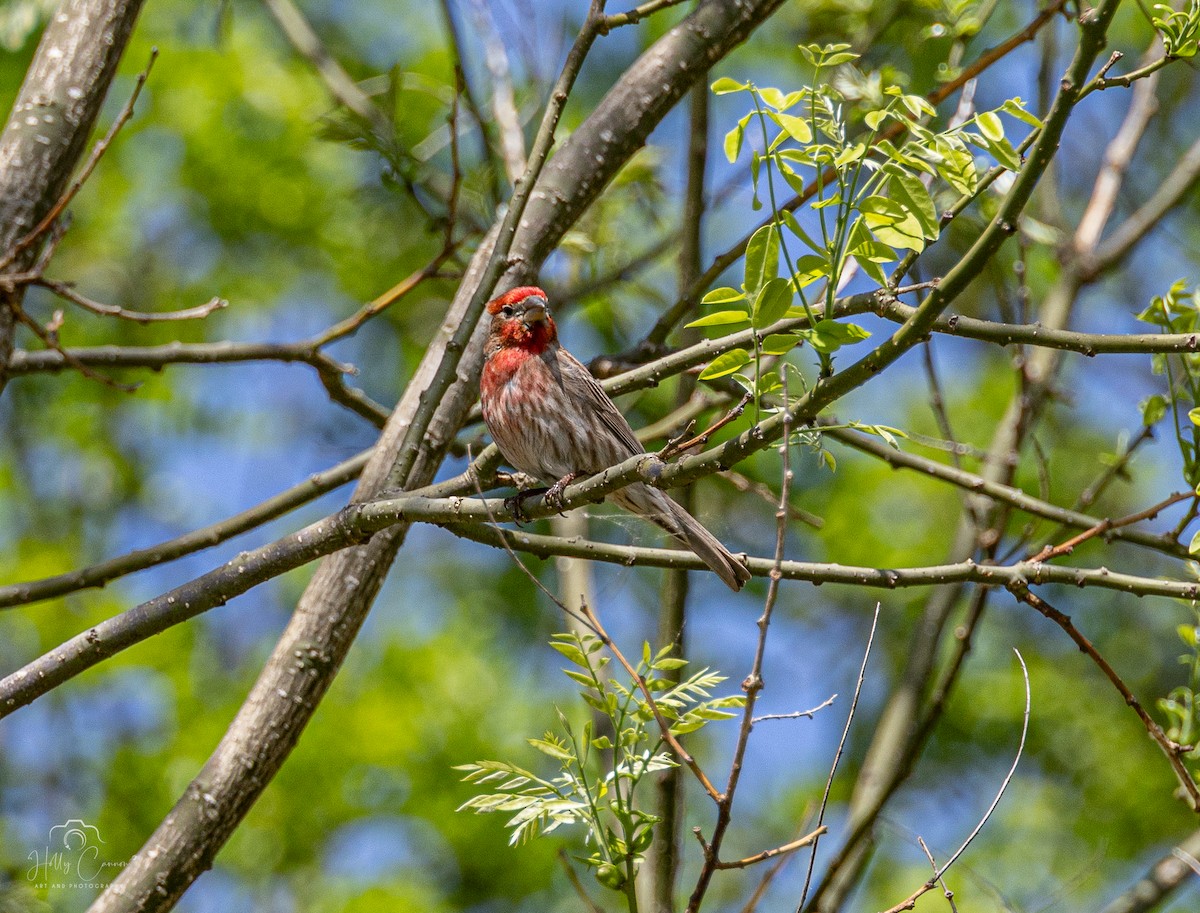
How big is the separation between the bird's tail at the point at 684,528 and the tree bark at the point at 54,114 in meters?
2.26

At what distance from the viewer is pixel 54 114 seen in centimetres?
431

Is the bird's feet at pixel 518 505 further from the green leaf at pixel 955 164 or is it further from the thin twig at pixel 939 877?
the green leaf at pixel 955 164

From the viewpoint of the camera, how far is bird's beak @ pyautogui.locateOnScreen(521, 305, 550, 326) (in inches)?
196

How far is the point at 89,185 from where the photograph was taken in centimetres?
914

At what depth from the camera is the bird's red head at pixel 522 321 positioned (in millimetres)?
4918

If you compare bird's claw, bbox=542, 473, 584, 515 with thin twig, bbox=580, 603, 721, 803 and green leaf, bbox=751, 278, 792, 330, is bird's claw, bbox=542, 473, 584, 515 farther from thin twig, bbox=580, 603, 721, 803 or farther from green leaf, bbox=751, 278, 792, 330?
green leaf, bbox=751, 278, 792, 330

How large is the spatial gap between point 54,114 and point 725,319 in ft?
9.52

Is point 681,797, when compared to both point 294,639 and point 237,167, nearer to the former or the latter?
point 294,639

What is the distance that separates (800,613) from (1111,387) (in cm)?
346

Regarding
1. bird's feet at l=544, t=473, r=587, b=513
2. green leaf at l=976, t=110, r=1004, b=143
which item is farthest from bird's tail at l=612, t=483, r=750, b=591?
green leaf at l=976, t=110, r=1004, b=143

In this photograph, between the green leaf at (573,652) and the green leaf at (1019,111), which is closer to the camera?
the green leaf at (1019,111)

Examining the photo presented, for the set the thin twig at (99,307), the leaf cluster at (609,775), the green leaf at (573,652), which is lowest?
the leaf cluster at (609,775)

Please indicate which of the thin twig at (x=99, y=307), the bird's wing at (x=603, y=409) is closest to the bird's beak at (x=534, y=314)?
the bird's wing at (x=603, y=409)

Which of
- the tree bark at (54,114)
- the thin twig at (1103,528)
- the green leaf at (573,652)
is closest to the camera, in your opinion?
the green leaf at (573,652)
